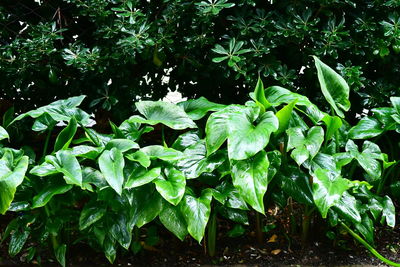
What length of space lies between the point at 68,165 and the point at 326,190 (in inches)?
51.1

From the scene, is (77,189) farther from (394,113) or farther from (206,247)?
(394,113)

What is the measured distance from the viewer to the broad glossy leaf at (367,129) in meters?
3.29

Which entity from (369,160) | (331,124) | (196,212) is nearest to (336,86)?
(331,124)

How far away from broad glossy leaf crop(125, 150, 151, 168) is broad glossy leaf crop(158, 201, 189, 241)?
24cm

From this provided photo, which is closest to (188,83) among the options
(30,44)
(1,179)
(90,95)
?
(90,95)

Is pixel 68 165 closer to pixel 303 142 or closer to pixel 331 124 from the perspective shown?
pixel 303 142

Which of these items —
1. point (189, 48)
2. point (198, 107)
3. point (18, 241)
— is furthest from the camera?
point (189, 48)

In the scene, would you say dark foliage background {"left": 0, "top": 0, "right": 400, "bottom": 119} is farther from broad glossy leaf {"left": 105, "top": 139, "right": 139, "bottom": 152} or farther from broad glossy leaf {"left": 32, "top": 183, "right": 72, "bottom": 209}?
broad glossy leaf {"left": 32, "top": 183, "right": 72, "bottom": 209}

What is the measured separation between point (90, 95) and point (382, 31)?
1.97 meters

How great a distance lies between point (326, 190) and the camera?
2.76 meters

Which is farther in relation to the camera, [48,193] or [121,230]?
[121,230]

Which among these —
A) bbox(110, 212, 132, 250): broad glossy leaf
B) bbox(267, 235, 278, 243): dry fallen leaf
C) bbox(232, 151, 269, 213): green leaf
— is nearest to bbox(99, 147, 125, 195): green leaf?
bbox(110, 212, 132, 250): broad glossy leaf

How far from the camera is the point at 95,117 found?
3980mm

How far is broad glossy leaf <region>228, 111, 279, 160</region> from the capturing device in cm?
265
